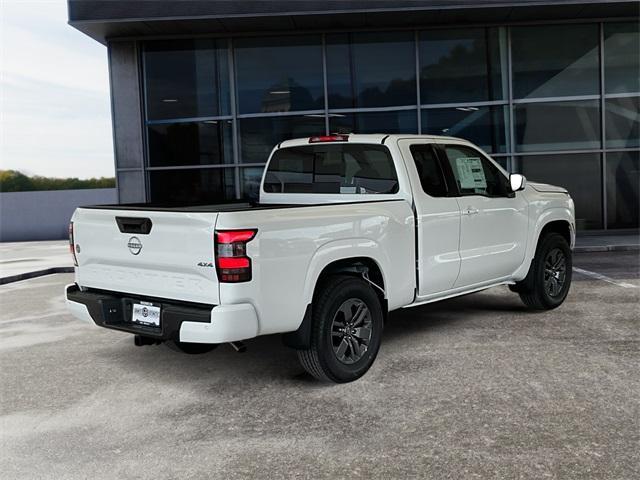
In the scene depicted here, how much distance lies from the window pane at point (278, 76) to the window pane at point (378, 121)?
0.51m

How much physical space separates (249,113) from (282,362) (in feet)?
31.5

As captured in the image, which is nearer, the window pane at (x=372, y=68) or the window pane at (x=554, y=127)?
the window pane at (x=372, y=68)

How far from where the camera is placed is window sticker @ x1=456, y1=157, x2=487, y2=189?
236 inches

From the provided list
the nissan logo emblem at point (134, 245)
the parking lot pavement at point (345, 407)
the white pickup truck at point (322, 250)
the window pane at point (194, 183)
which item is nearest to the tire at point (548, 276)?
the white pickup truck at point (322, 250)

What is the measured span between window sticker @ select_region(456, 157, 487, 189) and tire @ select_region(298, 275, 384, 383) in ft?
5.51

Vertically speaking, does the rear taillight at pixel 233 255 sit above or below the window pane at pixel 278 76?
below

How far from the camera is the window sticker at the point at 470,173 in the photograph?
19.6 ft

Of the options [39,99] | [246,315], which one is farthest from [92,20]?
[39,99]

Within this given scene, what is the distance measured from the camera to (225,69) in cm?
1405

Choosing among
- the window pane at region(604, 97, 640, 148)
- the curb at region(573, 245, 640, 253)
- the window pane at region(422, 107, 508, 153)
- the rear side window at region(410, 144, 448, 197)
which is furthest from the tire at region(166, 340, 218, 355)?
the window pane at region(604, 97, 640, 148)

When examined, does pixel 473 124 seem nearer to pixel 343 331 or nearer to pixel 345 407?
pixel 343 331

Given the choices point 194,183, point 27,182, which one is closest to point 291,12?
point 194,183

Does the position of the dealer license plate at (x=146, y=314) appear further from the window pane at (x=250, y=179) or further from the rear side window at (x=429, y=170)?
the window pane at (x=250, y=179)

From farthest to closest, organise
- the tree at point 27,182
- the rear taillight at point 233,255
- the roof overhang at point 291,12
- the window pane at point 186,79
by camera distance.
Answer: the tree at point 27,182 → the window pane at point 186,79 → the roof overhang at point 291,12 → the rear taillight at point 233,255
